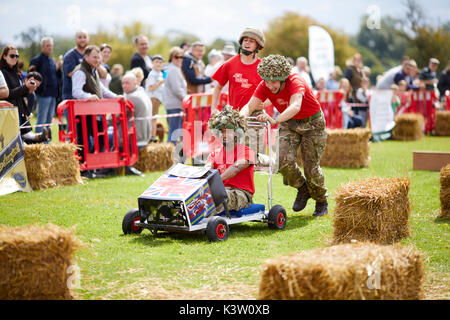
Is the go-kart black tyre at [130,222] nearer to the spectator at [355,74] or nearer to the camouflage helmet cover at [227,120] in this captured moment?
the camouflage helmet cover at [227,120]

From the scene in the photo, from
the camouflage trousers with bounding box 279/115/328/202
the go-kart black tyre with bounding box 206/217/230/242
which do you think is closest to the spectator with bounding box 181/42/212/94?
the camouflage trousers with bounding box 279/115/328/202

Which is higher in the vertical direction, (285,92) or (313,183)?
(285,92)

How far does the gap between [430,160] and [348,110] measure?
5204 mm

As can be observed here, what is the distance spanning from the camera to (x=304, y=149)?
7641 mm

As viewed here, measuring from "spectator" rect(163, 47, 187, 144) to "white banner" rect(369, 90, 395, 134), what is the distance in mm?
6624

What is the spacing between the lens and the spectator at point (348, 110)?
1652 centimetres

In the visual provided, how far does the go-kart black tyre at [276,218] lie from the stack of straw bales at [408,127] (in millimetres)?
12381

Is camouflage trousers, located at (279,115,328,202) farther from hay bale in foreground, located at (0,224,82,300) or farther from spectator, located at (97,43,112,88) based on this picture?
spectator, located at (97,43,112,88)

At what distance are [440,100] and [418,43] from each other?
1974cm

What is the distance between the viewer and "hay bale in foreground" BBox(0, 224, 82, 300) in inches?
160

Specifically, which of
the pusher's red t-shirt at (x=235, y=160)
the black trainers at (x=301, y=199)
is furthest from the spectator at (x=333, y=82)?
the pusher's red t-shirt at (x=235, y=160)
